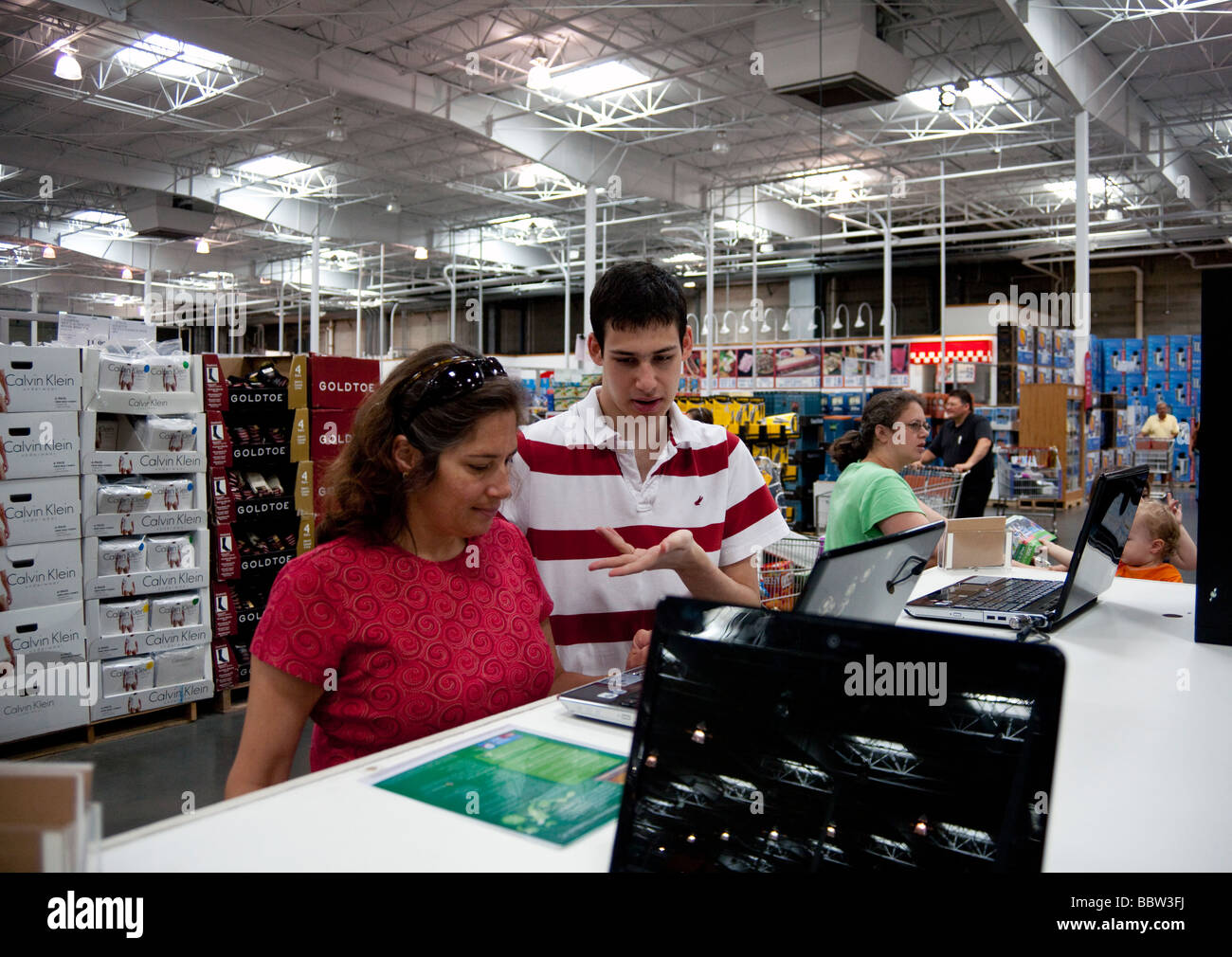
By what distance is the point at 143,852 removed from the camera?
1.14 metres

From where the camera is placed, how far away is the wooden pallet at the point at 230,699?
17.4 ft

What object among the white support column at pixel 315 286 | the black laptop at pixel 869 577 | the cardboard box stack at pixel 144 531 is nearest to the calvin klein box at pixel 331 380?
the cardboard box stack at pixel 144 531

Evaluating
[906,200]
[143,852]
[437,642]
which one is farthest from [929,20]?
[143,852]

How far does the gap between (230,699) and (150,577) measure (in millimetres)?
1025

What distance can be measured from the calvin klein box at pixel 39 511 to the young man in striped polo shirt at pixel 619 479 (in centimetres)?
332

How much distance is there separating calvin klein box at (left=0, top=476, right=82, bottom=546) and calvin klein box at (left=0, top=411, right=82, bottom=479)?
5 cm

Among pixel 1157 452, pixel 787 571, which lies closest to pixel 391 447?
pixel 787 571

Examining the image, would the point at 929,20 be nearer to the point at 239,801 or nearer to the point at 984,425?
the point at 984,425

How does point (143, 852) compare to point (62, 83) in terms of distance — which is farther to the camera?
point (62, 83)

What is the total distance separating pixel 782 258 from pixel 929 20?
12.8 m

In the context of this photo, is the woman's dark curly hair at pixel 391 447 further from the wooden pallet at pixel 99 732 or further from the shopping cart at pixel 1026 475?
the shopping cart at pixel 1026 475

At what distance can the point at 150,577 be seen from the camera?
4859mm

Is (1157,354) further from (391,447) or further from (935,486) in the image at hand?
(391,447)

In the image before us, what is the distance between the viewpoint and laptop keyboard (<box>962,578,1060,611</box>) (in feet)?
8.72
